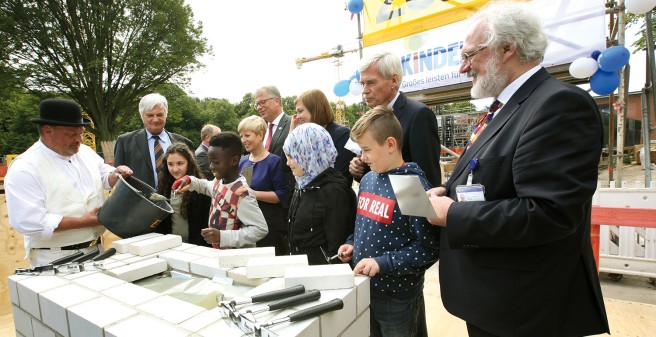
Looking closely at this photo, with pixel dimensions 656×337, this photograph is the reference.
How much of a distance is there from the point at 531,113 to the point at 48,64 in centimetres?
2061

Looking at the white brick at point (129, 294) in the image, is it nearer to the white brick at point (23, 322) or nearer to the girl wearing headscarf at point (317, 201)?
the white brick at point (23, 322)

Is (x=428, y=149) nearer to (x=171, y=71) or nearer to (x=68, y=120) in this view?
(x=68, y=120)

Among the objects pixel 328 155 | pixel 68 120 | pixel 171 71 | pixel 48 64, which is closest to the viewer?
pixel 68 120

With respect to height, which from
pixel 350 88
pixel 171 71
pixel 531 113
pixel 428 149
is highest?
pixel 171 71

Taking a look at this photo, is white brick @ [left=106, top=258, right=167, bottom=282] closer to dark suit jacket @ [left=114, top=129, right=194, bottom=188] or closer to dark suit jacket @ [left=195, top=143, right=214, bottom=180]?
dark suit jacket @ [left=114, top=129, right=194, bottom=188]

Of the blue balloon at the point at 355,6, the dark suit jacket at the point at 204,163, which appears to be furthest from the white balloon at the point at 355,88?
the dark suit jacket at the point at 204,163

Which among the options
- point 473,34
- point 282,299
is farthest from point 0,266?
point 473,34

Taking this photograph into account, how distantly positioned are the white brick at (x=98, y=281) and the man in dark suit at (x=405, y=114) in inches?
57.2

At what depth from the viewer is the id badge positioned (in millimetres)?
1123

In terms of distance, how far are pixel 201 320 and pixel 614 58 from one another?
184 inches

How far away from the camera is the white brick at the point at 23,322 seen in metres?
1.21

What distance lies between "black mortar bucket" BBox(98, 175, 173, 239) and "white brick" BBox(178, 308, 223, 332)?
0.81 metres

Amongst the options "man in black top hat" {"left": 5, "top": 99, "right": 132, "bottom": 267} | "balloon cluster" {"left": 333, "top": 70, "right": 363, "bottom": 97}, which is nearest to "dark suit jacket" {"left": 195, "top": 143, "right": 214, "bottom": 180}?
"man in black top hat" {"left": 5, "top": 99, "right": 132, "bottom": 267}

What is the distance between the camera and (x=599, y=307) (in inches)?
44.1
